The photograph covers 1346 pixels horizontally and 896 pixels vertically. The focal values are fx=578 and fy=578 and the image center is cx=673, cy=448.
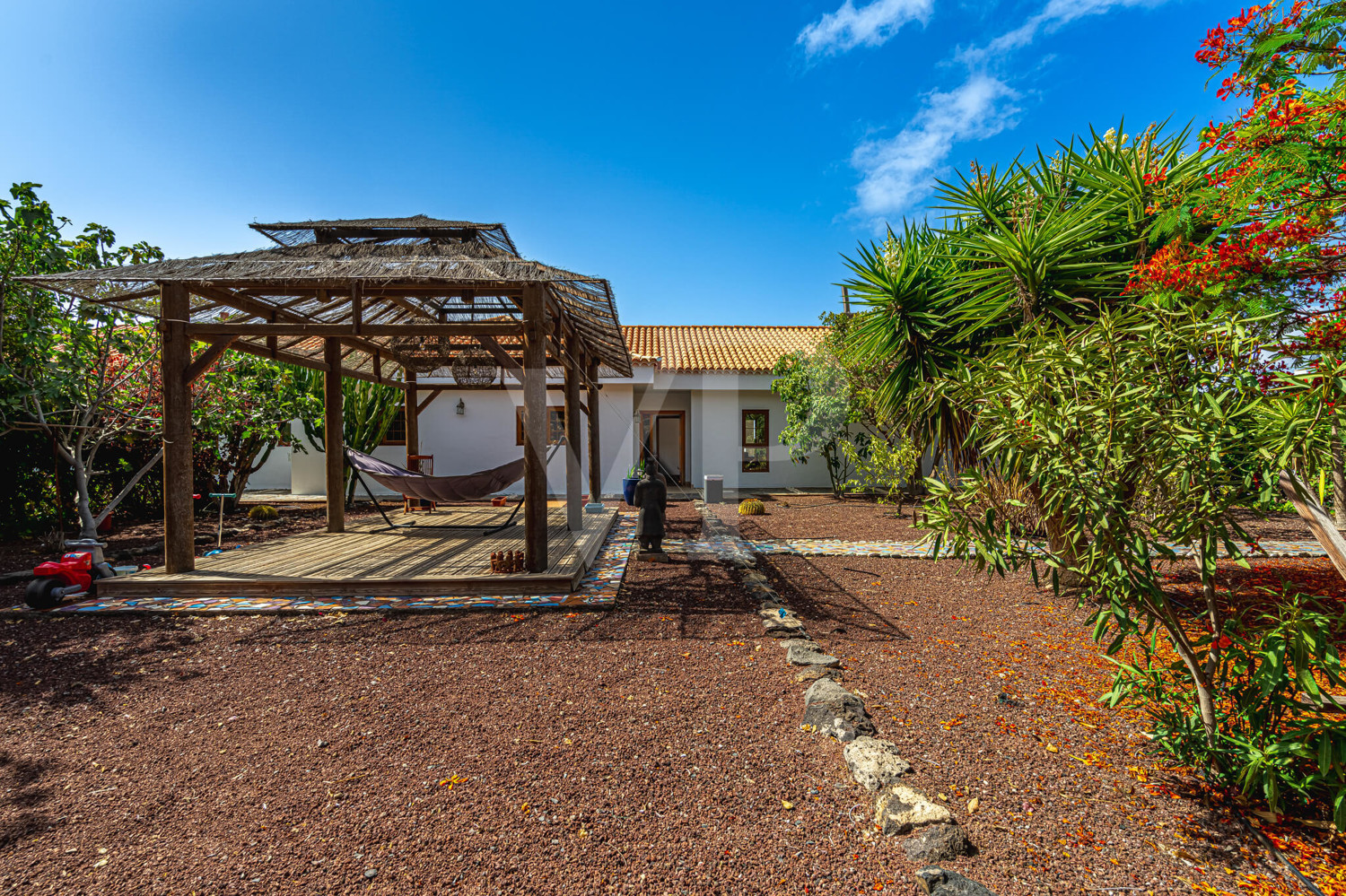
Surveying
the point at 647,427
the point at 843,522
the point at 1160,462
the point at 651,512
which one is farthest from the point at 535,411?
the point at 647,427

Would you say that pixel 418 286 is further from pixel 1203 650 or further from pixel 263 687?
pixel 1203 650

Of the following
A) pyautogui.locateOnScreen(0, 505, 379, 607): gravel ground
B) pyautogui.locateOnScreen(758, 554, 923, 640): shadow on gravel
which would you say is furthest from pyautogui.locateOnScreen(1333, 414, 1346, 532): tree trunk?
pyautogui.locateOnScreen(0, 505, 379, 607): gravel ground

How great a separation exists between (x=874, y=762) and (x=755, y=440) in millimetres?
9768

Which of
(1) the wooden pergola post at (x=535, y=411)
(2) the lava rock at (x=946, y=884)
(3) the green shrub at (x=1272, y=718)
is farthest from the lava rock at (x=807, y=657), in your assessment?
(1) the wooden pergola post at (x=535, y=411)

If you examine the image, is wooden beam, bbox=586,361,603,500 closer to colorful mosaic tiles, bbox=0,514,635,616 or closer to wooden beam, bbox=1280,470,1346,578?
colorful mosaic tiles, bbox=0,514,635,616

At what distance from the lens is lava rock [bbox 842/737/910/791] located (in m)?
1.99

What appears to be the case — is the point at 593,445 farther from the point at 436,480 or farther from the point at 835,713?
the point at 835,713

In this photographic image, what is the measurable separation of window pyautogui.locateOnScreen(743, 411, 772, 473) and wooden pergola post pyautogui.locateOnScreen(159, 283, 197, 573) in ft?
29.1

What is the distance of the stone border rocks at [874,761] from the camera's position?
1604 mm

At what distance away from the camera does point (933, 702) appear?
8.61 ft

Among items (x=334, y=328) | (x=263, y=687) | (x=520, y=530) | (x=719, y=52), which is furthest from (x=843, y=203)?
(x=263, y=687)

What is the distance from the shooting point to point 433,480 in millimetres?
6074

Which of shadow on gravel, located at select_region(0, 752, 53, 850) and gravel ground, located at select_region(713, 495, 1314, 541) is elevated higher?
gravel ground, located at select_region(713, 495, 1314, 541)

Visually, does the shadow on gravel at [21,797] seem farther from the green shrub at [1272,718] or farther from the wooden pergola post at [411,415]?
the wooden pergola post at [411,415]
